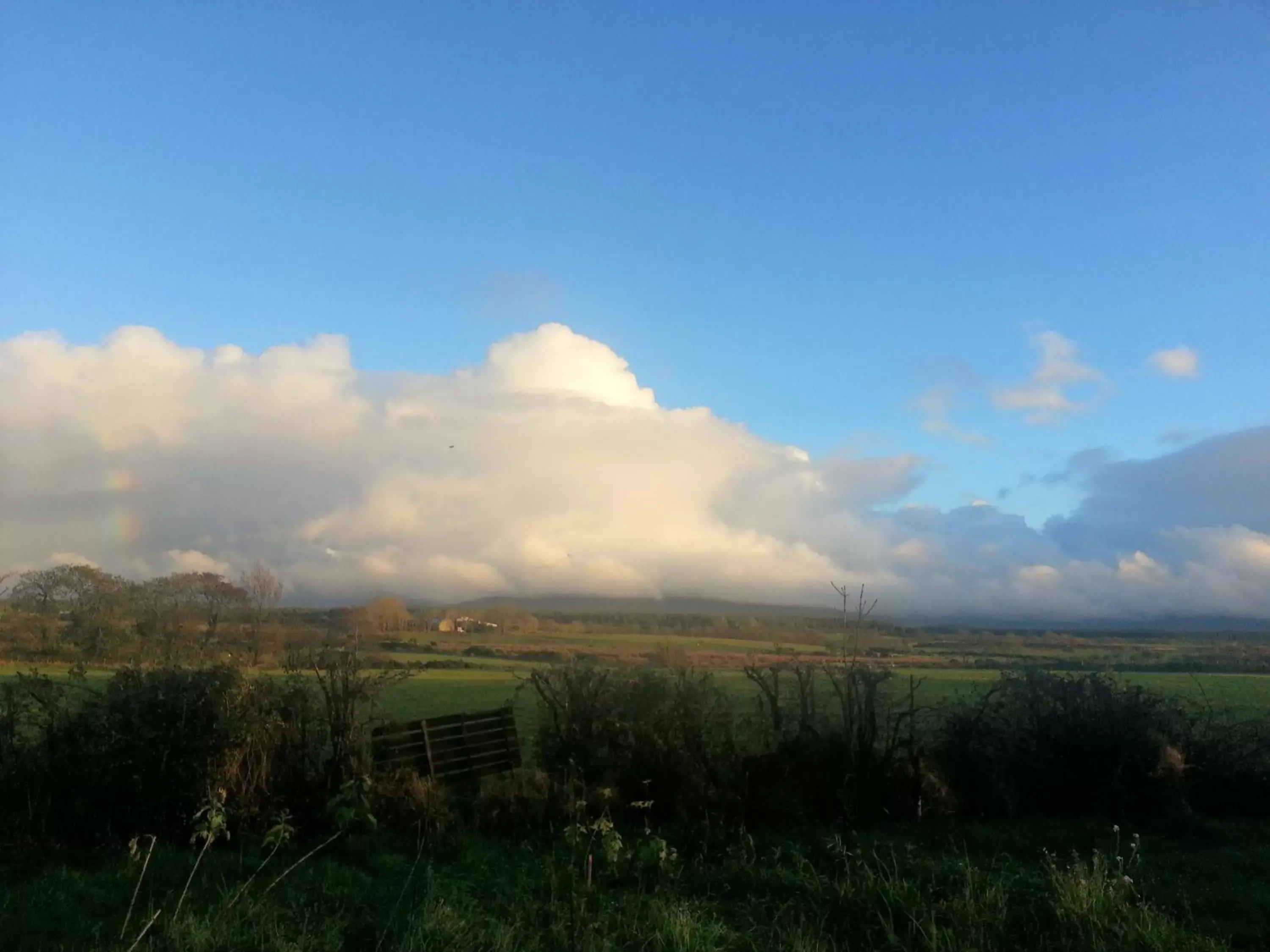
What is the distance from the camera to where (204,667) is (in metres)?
12.8

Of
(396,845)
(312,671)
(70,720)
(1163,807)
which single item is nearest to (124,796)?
(70,720)

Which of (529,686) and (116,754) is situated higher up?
(529,686)

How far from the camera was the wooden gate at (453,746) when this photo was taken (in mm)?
13578

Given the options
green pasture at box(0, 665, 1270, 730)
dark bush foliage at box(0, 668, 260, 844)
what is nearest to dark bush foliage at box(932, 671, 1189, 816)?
green pasture at box(0, 665, 1270, 730)

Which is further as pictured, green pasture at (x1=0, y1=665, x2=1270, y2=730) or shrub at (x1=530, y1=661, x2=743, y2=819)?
green pasture at (x1=0, y1=665, x2=1270, y2=730)

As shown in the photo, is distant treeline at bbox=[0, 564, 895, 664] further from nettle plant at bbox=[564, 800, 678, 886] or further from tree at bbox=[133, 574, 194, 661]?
nettle plant at bbox=[564, 800, 678, 886]

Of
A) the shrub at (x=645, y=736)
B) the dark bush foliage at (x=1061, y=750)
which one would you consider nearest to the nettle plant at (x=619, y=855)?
the shrub at (x=645, y=736)

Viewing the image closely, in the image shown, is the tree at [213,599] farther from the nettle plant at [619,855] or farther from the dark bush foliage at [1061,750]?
the dark bush foliage at [1061,750]

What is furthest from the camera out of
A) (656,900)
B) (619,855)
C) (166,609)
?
(166,609)

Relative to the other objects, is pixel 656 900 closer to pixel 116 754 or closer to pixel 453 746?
pixel 453 746

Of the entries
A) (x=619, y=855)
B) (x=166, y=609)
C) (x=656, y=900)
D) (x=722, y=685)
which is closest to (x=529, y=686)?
(x=722, y=685)

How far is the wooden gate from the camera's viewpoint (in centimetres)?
1358

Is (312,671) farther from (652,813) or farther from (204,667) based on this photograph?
(652,813)

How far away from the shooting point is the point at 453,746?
48.4ft
